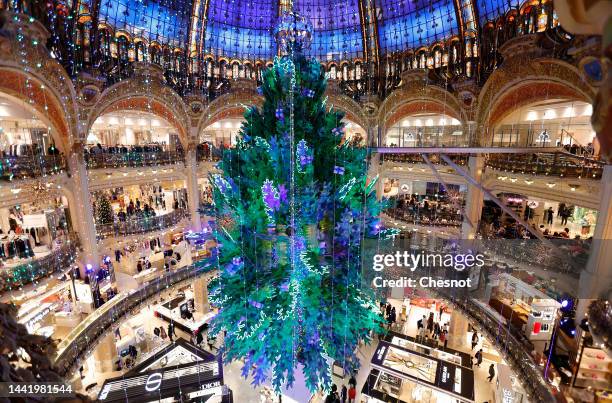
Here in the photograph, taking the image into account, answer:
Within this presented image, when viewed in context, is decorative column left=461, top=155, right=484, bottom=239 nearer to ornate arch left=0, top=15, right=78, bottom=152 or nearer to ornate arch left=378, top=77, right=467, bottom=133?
ornate arch left=378, top=77, right=467, bottom=133

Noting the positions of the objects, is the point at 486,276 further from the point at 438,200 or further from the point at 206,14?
the point at 206,14

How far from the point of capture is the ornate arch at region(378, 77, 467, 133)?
14.9 m

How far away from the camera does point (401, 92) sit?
17.0 metres

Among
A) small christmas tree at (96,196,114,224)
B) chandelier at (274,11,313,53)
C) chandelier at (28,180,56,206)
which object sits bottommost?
small christmas tree at (96,196,114,224)

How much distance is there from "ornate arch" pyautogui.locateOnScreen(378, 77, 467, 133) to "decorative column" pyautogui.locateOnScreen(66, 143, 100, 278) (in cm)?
1489

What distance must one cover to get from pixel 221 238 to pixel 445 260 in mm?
3831

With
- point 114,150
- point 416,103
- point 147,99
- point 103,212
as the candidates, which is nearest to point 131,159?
point 114,150

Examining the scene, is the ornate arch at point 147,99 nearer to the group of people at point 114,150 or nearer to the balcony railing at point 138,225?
the group of people at point 114,150

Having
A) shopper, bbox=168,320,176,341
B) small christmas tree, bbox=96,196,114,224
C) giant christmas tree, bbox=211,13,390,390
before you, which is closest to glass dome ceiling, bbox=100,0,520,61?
small christmas tree, bbox=96,196,114,224

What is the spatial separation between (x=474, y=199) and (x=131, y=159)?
1646cm

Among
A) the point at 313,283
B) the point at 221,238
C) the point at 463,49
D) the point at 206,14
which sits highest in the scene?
the point at 206,14

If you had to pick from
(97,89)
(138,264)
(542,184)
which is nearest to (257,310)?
(542,184)

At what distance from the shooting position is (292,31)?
5.24 m

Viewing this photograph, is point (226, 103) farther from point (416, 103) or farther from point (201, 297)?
point (201, 297)
